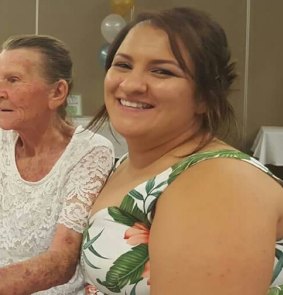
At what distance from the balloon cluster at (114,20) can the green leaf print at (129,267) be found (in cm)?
345

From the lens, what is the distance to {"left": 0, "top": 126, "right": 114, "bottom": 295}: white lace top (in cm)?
155

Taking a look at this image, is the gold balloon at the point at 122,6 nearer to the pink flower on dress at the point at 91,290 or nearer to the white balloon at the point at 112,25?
the white balloon at the point at 112,25

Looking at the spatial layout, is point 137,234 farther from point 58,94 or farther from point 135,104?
point 58,94

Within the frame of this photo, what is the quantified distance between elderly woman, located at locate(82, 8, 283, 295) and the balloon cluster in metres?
3.30

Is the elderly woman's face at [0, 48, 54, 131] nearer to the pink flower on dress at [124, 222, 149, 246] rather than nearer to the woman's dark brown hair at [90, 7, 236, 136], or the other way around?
the woman's dark brown hair at [90, 7, 236, 136]

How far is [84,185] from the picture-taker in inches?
58.9

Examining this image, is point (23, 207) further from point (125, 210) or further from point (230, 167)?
point (230, 167)

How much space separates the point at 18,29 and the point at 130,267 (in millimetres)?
4158

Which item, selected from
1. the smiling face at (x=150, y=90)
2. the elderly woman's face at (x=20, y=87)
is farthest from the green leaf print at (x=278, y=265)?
the elderly woman's face at (x=20, y=87)

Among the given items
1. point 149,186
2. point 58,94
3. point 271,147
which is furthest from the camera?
point 271,147

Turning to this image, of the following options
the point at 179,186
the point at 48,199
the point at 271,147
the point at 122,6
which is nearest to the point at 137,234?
the point at 179,186

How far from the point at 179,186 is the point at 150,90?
22 centimetres

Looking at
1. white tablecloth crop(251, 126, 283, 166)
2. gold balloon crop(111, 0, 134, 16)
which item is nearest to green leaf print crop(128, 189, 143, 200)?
white tablecloth crop(251, 126, 283, 166)

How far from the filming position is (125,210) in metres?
1.13
